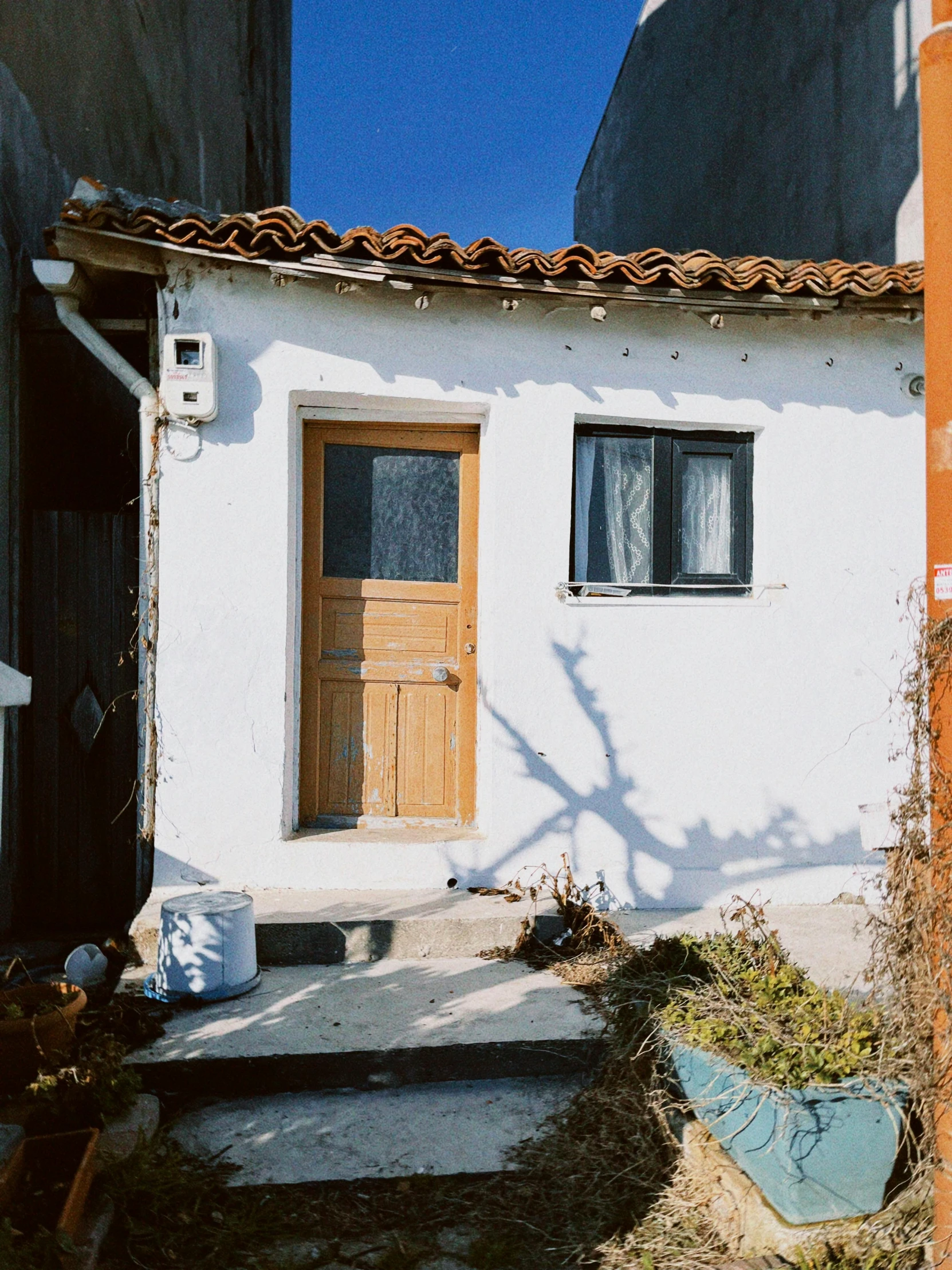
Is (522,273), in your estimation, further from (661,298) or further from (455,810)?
(455,810)

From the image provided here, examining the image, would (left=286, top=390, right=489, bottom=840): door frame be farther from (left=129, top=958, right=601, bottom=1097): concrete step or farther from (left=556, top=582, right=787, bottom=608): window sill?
(left=129, top=958, right=601, bottom=1097): concrete step

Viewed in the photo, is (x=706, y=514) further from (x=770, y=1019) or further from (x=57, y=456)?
(x=57, y=456)

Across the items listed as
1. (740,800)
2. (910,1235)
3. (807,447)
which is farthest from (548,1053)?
(807,447)

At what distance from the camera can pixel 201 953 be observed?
13.3 feet

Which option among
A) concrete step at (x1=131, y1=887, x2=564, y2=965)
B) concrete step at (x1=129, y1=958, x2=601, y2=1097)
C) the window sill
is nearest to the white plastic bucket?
concrete step at (x1=129, y1=958, x2=601, y2=1097)

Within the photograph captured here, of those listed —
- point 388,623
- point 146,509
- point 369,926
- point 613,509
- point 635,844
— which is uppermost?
point 613,509

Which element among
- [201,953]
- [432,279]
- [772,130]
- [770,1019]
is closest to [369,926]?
[201,953]

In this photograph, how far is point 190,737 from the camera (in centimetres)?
504

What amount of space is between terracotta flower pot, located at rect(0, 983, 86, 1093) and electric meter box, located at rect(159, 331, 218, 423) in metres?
2.90

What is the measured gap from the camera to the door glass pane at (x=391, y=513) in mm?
5566

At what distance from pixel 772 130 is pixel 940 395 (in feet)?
26.4

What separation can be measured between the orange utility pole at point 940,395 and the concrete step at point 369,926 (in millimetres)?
2460

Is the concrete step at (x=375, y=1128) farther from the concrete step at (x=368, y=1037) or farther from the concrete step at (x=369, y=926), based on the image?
the concrete step at (x=369, y=926)

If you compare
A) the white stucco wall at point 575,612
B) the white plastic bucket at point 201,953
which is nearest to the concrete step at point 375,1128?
the white plastic bucket at point 201,953
